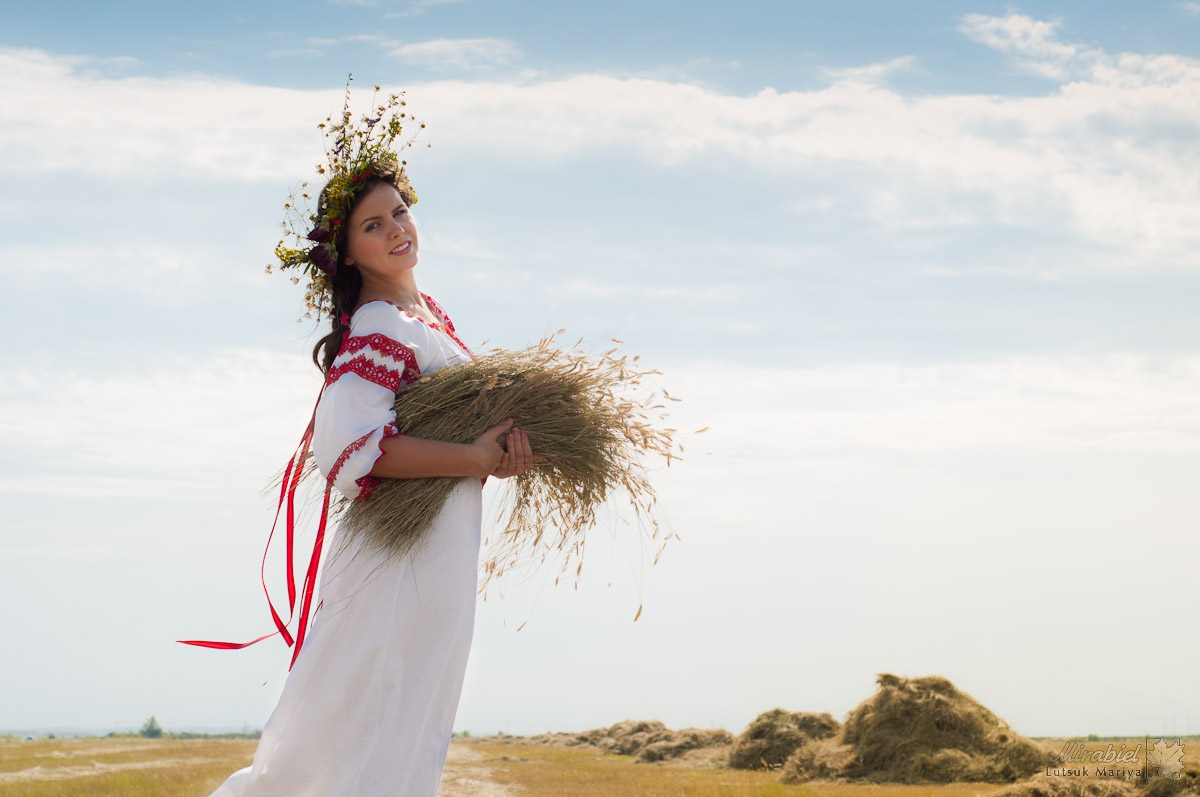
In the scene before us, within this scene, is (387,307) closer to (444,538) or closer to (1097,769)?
(444,538)

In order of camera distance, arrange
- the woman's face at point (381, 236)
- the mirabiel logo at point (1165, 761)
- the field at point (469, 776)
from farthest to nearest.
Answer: the field at point (469, 776) < the mirabiel logo at point (1165, 761) < the woman's face at point (381, 236)

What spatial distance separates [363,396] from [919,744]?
797 centimetres

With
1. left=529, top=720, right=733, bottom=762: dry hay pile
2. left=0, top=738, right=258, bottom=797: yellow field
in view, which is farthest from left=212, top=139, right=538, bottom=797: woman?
left=529, top=720, right=733, bottom=762: dry hay pile

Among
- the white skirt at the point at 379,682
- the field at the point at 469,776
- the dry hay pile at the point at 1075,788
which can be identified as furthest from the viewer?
the field at the point at 469,776

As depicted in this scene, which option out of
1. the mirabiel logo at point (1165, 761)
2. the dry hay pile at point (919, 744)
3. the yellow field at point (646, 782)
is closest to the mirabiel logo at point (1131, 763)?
the mirabiel logo at point (1165, 761)

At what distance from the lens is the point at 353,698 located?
297 cm

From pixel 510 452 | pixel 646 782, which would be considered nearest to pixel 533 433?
pixel 510 452

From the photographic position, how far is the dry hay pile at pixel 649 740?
12.0 meters

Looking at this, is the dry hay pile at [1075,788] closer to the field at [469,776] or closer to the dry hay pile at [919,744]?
the field at [469,776]

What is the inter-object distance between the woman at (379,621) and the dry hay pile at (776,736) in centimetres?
839

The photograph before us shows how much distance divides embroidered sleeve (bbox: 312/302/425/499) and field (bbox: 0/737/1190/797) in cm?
467

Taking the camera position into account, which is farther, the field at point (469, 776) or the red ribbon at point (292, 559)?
the field at point (469, 776)

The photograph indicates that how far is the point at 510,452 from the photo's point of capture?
3129mm

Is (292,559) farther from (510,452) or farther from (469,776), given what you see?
(469,776)
